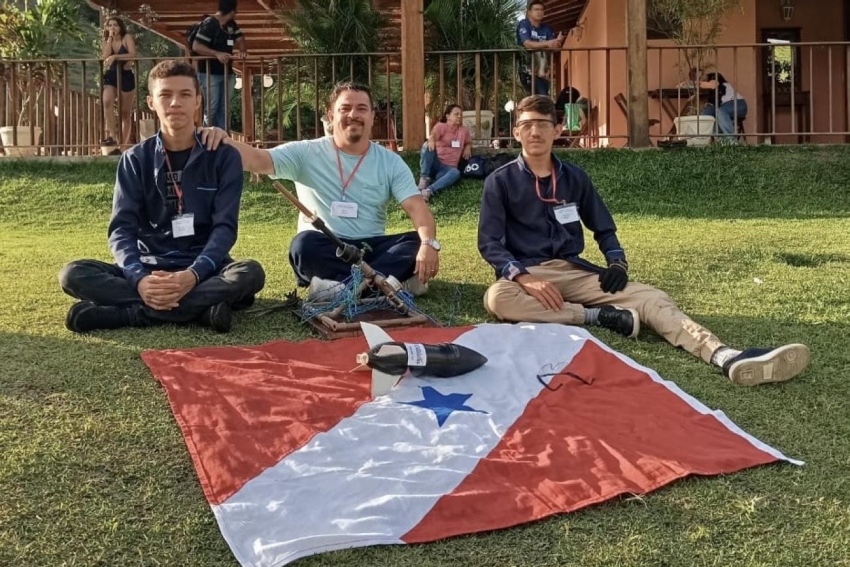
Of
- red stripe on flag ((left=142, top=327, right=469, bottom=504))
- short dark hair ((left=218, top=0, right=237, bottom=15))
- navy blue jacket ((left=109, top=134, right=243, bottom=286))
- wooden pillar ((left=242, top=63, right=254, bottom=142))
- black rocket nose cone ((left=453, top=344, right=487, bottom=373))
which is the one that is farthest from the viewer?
wooden pillar ((left=242, top=63, right=254, bottom=142))

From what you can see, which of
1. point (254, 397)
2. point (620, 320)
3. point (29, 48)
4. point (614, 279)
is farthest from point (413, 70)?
point (254, 397)

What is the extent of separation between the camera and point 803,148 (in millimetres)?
9203

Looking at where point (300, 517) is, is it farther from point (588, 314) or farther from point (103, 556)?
point (588, 314)

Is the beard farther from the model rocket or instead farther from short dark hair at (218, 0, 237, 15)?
short dark hair at (218, 0, 237, 15)

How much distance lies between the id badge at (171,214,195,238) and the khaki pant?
1474 mm

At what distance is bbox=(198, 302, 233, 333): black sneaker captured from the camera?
3789 millimetres

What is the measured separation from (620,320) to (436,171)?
5.21 metres

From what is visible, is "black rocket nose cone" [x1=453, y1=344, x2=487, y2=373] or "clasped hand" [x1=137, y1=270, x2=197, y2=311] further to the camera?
"clasped hand" [x1=137, y1=270, x2=197, y2=311]

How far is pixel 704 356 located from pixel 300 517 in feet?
6.81

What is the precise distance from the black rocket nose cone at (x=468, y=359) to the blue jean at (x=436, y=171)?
5517 millimetres

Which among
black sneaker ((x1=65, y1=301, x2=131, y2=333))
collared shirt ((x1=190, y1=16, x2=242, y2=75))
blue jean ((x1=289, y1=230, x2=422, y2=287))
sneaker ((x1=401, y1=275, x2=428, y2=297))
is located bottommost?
black sneaker ((x1=65, y1=301, x2=131, y2=333))

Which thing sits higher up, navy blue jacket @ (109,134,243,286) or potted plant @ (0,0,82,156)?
potted plant @ (0,0,82,156)

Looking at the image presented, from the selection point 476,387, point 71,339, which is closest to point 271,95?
point 71,339

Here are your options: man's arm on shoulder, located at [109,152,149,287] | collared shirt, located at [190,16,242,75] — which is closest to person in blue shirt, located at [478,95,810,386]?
man's arm on shoulder, located at [109,152,149,287]
